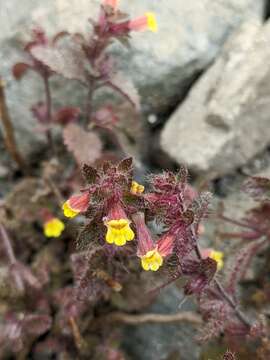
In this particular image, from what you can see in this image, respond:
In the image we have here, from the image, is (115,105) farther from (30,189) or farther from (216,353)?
(216,353)

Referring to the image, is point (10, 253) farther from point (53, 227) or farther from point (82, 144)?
point (82, 144)

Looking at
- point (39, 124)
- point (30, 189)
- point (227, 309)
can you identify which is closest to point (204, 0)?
point (39, 124)

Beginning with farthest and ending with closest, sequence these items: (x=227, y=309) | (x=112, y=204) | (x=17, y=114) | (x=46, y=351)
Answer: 1. (x=17, y=114)
2. (x=46, y=351)
3. (x=227, y=309)
4. (x=112, y=204)

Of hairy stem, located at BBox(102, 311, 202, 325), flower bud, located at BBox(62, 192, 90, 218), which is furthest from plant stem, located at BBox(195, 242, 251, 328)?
flower bud, located at BBox(62, 192, 90, 218)

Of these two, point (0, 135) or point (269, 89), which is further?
point (0, 135)

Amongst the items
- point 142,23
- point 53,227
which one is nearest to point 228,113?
point 142,23

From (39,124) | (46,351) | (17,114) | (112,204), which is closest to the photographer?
(112,204)

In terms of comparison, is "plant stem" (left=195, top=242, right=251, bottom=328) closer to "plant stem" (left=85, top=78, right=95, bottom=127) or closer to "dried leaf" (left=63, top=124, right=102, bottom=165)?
"dried leaf" (left=63, top=124, right=102, bottom=165)

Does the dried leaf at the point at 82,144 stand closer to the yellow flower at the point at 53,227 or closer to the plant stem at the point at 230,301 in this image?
the yellow flower at the point at 53,227
